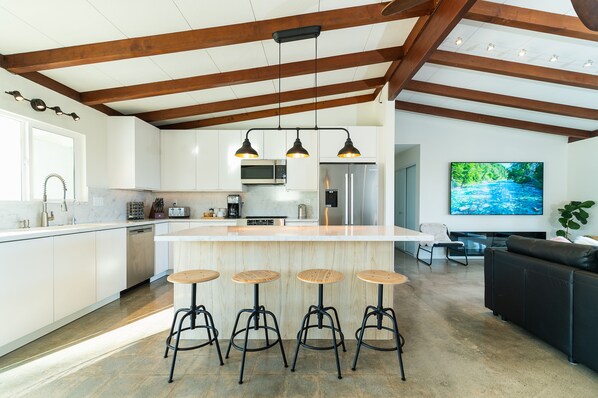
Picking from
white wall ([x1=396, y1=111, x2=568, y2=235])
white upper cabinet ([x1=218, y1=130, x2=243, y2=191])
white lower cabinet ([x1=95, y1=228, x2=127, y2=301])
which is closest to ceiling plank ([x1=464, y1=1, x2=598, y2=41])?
white wall ([x1=396, y1=111, x2=568, y2=235])

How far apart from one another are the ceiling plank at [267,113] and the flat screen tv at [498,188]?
2.57 m

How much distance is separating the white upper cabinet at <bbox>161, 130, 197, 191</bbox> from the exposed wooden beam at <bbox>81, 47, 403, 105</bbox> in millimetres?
1316

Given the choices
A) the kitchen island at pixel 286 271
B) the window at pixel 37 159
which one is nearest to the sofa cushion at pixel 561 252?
the kitchen island at pixel 286 271

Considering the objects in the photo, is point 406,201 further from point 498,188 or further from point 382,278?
point 382,278

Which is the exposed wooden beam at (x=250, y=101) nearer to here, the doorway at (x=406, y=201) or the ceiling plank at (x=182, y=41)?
the ceiling plank at (x=182, y=41)

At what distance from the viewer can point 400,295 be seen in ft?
12.0

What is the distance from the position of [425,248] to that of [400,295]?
2.52 meters

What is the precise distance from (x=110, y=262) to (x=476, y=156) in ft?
22.2

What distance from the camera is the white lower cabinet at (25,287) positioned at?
2182mm

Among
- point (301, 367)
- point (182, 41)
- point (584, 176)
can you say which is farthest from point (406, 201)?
point (182, 41)

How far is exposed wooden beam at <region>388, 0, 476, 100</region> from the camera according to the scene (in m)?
2.37

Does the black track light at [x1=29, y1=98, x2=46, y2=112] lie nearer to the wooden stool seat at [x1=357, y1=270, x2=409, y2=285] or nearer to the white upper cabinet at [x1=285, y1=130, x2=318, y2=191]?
the white upper cabinet at [x1=285, y1=130, x2=318, y2=191]

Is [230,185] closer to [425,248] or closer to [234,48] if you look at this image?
[234,48]

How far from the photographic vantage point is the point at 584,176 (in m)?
5.61
